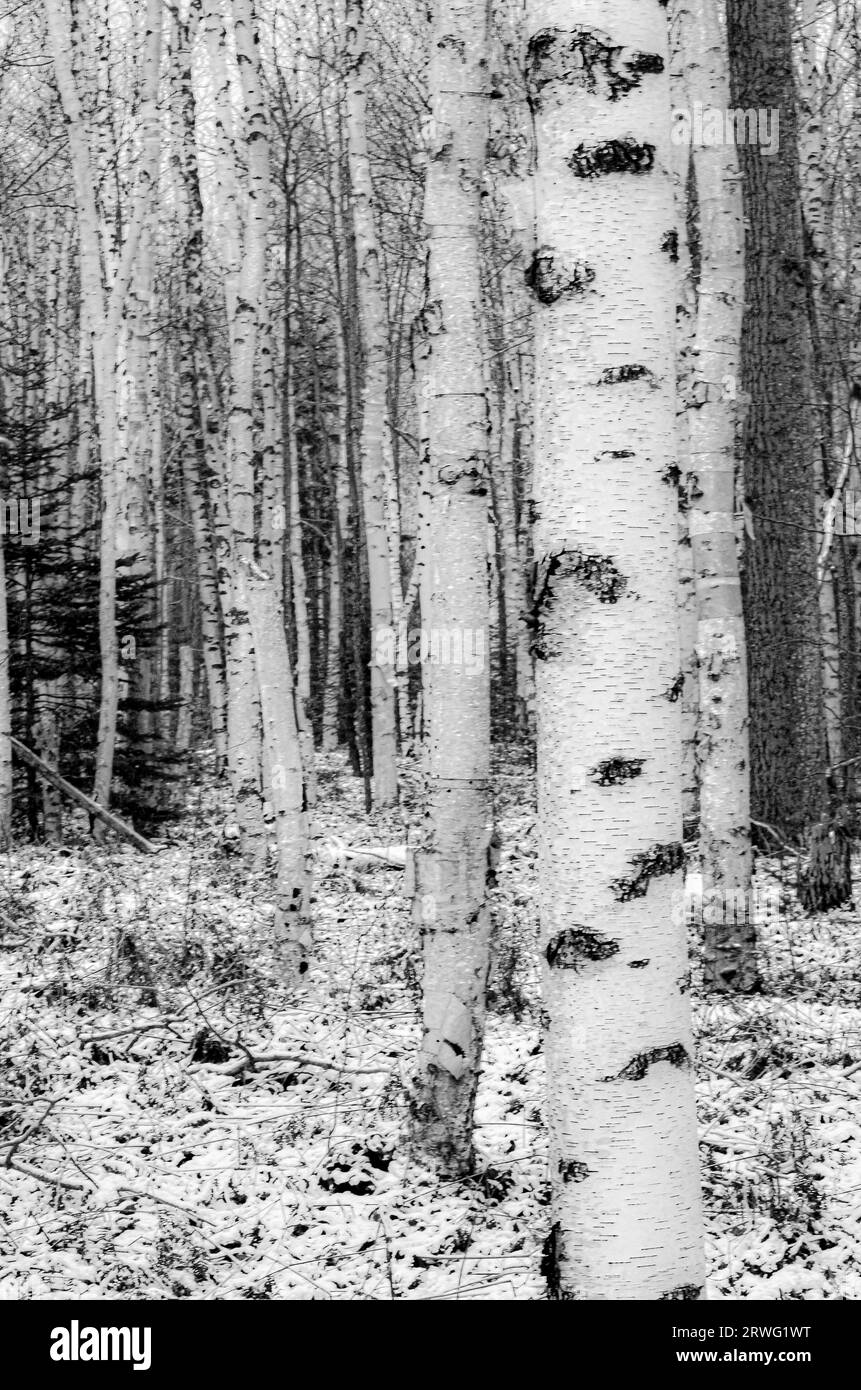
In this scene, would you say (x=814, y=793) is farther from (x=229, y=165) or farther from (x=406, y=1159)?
(x=229, y=165)

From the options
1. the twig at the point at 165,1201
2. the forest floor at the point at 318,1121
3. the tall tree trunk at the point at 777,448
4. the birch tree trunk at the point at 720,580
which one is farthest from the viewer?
the tall tree trunk at the point at 777,448

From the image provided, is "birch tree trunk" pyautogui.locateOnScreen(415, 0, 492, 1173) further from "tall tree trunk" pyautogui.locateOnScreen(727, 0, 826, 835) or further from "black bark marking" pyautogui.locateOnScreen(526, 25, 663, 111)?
"tall tree trunk" pyautogui.locateOnScreen(727, 0, 826, 835)

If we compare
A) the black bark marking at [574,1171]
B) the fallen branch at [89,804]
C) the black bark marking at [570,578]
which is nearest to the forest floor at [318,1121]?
the black bark marking at [574,1171]

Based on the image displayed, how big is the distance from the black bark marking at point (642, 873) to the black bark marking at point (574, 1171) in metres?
0.46

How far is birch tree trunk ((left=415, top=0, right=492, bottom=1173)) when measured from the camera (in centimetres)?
376

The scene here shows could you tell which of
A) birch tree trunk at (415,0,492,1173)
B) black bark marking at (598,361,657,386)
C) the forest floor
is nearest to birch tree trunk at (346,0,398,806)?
the forest floor

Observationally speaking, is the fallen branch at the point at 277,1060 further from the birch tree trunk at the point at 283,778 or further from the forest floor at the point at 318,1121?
the birch tree trunk at the point at 283,778

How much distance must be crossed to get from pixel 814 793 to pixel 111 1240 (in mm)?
6250

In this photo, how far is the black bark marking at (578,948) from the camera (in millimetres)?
1882
